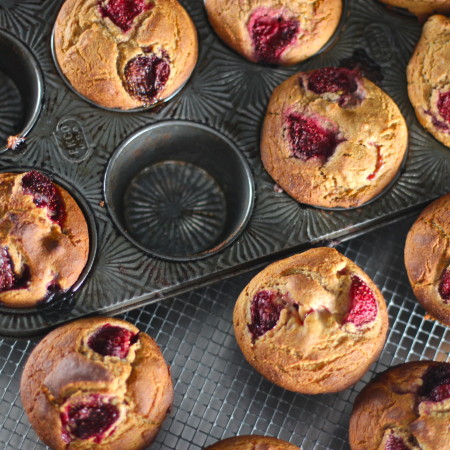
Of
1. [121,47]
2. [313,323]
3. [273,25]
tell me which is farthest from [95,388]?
[273,25]

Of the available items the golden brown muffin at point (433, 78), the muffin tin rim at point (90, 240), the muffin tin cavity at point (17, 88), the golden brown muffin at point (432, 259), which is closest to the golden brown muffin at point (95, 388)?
the muffin tin rim at point (90, 240)

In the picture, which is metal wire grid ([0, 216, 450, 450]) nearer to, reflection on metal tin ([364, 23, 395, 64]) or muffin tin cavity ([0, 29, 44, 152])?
muffin tin cavity ([0, 29, 44, 152])

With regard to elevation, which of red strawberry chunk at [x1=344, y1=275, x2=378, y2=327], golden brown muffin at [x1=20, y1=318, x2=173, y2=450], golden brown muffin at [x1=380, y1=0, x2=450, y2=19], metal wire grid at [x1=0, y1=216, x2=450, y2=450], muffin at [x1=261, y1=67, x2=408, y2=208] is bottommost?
metal wire grid at [x1=0, y1=216, x2=450, y2=450]

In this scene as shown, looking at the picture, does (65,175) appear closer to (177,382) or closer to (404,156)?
(177,382)

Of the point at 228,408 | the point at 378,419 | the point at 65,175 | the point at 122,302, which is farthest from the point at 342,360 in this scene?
the point at 65,175

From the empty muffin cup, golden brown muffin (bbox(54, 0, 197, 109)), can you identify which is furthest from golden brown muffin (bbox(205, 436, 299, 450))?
golden brown muffin (bbox(54, 0, 197, 109))

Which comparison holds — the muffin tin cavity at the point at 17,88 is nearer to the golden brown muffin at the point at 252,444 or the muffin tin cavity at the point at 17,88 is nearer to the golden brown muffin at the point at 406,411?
the golden brown muffin at the point at 252,444

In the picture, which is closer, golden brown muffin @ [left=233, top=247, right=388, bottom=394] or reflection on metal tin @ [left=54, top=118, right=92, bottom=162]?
golden brown muffin @ [left=233, top=247, right=388, bottom=394]
